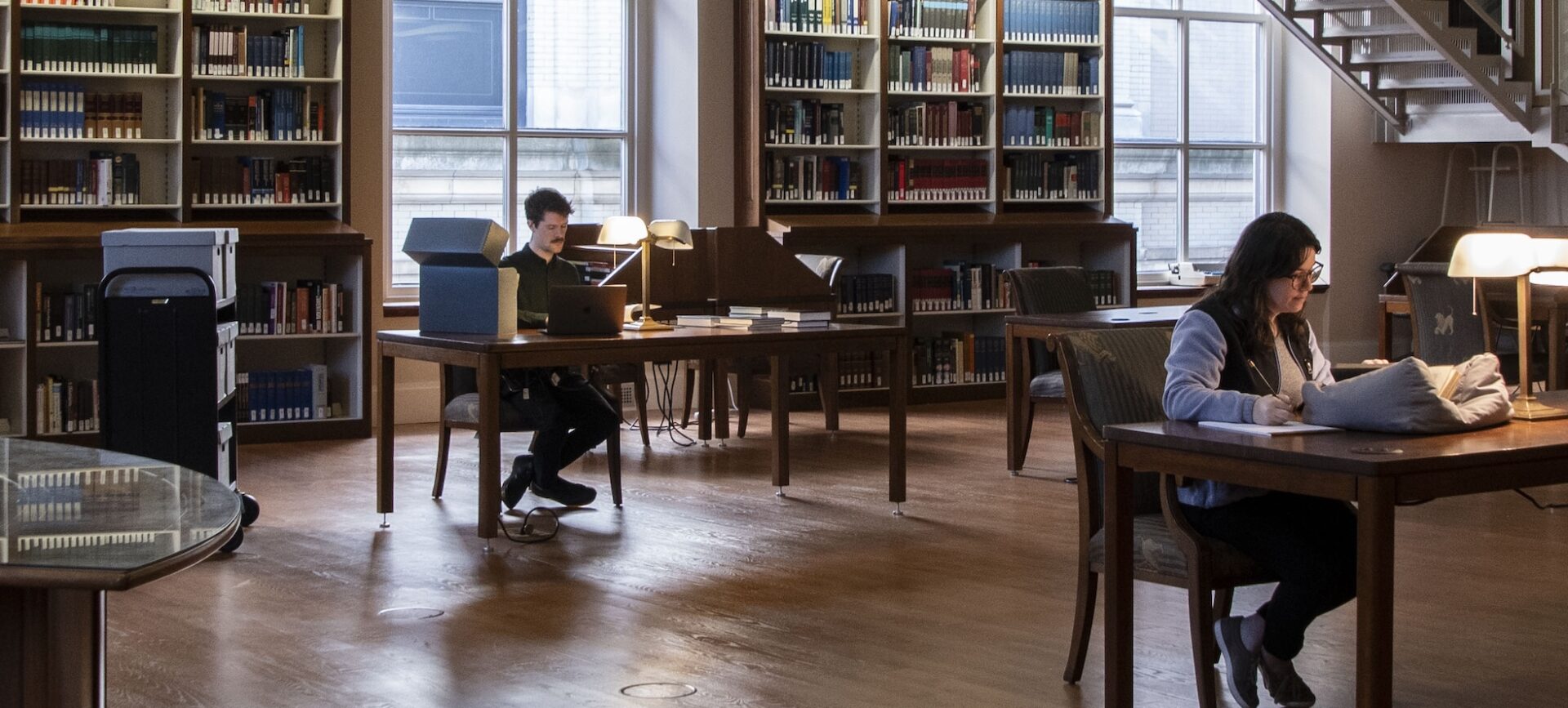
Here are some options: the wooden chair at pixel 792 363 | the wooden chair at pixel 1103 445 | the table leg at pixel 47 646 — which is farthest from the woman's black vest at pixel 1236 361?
the wooden chair at pixel 792 363

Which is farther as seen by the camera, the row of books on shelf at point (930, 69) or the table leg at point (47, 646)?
the row of books on shelf at point (930, 69)

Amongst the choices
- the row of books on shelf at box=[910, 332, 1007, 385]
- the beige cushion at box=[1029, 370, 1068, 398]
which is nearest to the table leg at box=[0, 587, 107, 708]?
the beige cushion at box=[1029, 370, 1068, 398]

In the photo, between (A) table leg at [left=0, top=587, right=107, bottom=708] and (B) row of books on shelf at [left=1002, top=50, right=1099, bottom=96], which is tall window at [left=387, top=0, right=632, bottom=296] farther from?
(A) table leg at [left=0, top=587, right=107, bottom=708]

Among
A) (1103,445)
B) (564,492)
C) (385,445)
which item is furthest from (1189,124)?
(1103,445)

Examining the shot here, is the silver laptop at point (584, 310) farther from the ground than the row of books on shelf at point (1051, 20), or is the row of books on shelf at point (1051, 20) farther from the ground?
the row of books on shelf at point (1051, 20)

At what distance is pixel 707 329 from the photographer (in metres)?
5.79

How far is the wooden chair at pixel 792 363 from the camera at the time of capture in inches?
302

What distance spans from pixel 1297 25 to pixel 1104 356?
7.37 m

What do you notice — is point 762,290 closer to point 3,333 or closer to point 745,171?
point 745,171

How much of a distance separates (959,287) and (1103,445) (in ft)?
20.4

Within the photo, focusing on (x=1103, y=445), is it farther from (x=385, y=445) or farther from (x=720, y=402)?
(x=720, y=402)

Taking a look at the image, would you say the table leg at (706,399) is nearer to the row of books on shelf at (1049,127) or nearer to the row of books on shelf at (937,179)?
the row of books on shelf at (937,179)

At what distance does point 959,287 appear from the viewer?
377 inches

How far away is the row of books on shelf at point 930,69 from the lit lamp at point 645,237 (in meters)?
2.47
